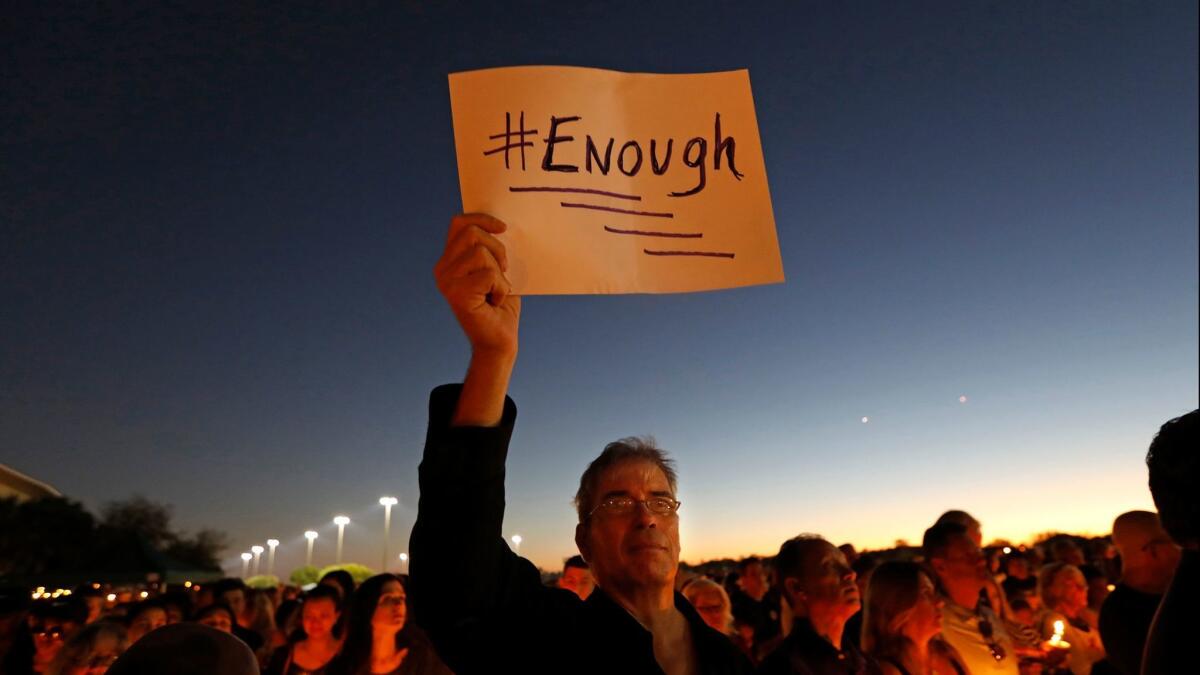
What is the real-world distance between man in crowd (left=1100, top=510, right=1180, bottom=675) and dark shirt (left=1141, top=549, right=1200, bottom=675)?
52.1 inches

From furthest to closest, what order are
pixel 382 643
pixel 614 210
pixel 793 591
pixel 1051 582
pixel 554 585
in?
pixel 1051 582 → pixel 382 643 → pixel 793 591 → pixel 554 585 → pixel 614 210

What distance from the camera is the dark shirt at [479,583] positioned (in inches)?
61.7

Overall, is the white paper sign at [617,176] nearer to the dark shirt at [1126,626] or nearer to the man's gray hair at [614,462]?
the man's gray hair at [614,462]

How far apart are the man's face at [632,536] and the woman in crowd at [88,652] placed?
10.2 feet

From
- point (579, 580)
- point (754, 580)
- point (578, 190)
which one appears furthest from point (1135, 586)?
point (754, 580)

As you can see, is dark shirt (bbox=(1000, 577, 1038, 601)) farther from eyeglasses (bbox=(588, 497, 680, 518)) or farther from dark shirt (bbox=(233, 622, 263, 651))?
eyeglasses (bbox=(588, 497, 680, 518))

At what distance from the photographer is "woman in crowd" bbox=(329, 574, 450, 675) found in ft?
15.7

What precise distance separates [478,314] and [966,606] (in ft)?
15.7

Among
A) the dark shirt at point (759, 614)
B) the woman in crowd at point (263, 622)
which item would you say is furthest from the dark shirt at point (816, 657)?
the woman in crowd at point (263, 622)

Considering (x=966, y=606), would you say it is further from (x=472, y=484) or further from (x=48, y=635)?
(x=48, y=635)

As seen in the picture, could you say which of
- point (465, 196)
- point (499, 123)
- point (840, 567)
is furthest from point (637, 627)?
point (840, 567)

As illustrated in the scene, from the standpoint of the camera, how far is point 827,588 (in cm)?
436

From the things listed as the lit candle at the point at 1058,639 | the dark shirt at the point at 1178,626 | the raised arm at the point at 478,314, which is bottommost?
the lit candle at the point at 1058,639

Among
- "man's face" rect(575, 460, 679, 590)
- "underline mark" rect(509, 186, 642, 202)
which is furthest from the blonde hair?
"underline mark" rect(509, 186, 642, 202)
